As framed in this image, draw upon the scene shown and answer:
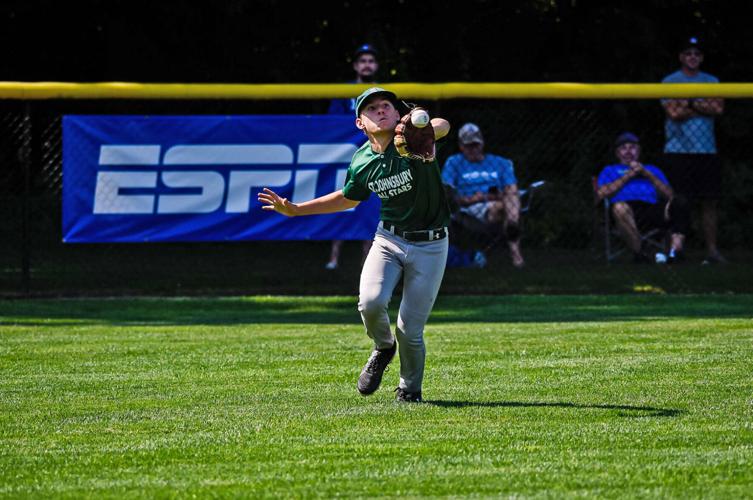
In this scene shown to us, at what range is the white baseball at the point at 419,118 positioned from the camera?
20.5 feet

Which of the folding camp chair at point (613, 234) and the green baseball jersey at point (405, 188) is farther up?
the green baseball jersey at point (405, 188)

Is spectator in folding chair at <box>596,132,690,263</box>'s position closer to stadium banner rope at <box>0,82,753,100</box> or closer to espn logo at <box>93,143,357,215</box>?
stadium banner rope at <box>0,82,753,100</box>

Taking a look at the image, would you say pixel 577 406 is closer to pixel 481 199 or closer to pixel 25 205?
pixel 481 199

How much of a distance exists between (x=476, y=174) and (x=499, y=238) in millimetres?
682

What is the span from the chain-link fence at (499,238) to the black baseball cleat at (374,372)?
565 centimetres

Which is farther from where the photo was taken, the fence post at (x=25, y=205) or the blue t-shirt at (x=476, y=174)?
the blue t-shirt at (x=476, y=174)

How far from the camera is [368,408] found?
636cm

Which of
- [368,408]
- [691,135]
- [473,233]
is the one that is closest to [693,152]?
[691,135]

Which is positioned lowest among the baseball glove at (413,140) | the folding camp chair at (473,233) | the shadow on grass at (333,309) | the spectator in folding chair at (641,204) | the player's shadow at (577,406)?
the shadow on grass at (333,309)

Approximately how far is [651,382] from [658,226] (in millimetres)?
6382

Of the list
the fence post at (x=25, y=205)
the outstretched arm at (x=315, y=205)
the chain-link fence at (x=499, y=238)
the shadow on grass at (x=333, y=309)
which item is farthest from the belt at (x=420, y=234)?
the fence post at (x=25, y=205)
